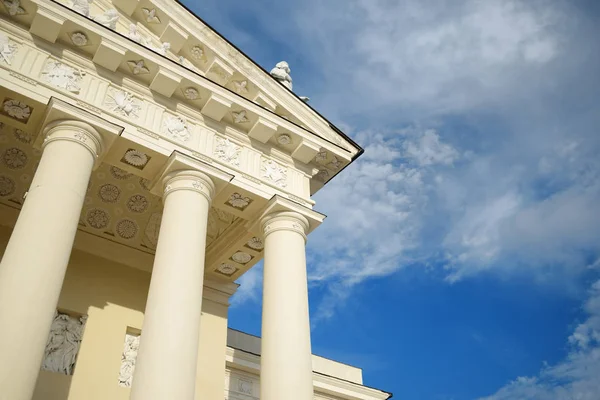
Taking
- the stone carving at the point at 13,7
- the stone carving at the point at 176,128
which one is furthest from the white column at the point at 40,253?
the stone carving at the point at 13,7

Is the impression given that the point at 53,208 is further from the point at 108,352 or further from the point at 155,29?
Answer: the point at 155,29

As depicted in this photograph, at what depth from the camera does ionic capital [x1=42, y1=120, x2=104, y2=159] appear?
34.9 feet

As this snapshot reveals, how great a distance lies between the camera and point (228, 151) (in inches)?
526

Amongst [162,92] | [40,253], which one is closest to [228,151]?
[162,92]

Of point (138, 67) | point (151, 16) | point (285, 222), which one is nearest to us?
point (138, 67)

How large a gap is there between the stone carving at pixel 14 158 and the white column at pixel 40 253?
11.1ft

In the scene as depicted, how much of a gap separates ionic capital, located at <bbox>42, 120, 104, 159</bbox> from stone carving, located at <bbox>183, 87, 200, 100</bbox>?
2668mm

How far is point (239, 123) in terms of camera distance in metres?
13.7

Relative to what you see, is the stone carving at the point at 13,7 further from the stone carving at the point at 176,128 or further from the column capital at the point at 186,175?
the column capital at the point at 186,175

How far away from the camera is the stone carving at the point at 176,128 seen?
1259 cm

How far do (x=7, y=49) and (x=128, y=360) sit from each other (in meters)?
7.34

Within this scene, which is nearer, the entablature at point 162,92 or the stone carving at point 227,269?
the entablature at point 162,92

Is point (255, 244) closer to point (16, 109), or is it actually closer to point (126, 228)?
point (126, 228)

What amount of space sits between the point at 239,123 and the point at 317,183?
108 inches
